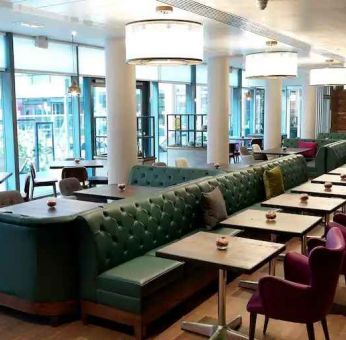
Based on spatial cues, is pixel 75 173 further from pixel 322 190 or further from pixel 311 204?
pixel 311 204

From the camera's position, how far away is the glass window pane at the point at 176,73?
41.2 feet

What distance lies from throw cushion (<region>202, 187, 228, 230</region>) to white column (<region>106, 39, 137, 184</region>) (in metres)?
2.80

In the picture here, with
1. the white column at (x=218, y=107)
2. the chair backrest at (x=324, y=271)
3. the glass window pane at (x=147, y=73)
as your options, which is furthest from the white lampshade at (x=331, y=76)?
the chair backrest at (x=324, y=271)

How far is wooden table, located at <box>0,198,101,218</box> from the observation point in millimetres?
4822

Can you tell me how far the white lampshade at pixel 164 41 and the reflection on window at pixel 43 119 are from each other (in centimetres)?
537

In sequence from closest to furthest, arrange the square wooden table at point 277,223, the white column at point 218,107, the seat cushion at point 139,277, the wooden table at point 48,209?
the seat cushion at point 139,277, the square wooden table at point 277,223, the wooden table at point 48,209, the white column at point 218,107

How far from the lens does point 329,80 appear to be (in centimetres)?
882

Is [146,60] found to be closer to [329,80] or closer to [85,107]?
[329,80]

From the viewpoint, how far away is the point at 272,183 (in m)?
6.75

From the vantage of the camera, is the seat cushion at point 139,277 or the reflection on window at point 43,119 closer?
the seat cushion at point 139,277

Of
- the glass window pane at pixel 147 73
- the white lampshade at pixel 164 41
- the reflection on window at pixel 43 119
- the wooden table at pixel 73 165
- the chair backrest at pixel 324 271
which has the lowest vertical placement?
the chair backrest at pixel 324 271

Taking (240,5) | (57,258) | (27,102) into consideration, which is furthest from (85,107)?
(57,258)

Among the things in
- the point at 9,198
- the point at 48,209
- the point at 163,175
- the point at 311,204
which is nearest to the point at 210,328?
the point at 311,204

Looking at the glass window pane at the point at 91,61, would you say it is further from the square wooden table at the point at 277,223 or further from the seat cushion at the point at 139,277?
the seat cushion at the point at 139,277
